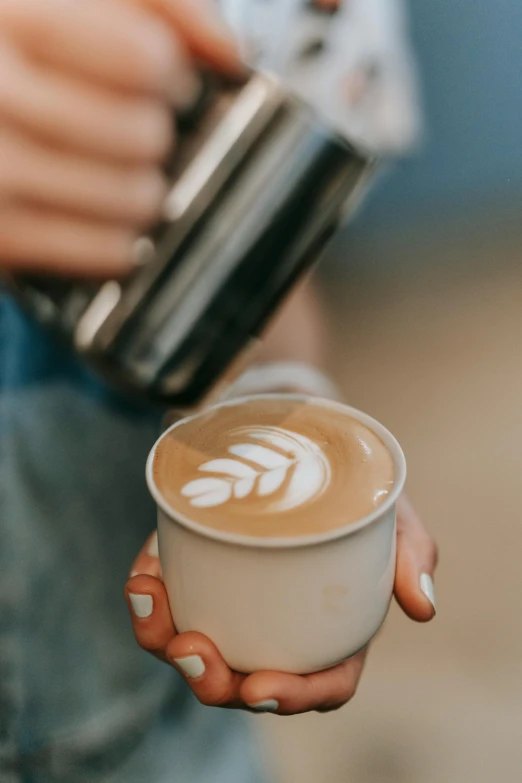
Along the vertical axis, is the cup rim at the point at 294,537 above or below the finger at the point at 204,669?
above

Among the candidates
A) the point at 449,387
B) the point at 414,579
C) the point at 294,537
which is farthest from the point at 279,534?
the point at 449,387

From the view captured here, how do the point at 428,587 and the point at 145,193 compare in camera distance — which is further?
the point at 428,587

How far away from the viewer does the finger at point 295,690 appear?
1.03ft

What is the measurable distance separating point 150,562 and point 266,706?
0.10 meters

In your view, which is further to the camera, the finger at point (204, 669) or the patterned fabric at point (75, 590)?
the patterned fabric at point (75, 590)

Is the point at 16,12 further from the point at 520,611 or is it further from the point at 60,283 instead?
the point at 520,611

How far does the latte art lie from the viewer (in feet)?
1.02

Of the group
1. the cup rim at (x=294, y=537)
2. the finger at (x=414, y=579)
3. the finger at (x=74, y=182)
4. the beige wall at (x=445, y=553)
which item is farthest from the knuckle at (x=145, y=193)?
the beige wall at (x=445, y=553)

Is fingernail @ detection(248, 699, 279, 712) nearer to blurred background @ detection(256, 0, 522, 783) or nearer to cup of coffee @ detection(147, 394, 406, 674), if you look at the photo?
cup of coffee @ detection(147, 394, 406, 674)

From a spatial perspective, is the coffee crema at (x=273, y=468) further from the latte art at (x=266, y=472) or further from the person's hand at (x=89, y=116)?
the person's hand at (x=89, y=116)

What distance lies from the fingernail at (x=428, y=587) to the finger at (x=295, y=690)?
58 mm

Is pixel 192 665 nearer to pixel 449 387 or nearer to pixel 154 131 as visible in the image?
pixel 154 131

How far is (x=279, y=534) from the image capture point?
0.95 ft

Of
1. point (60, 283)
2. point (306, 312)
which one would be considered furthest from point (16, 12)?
point (306, 312)
